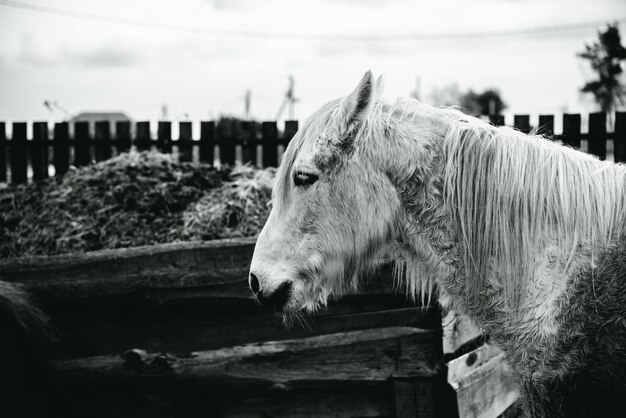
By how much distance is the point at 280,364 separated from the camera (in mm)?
3549

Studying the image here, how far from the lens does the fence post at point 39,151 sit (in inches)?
294

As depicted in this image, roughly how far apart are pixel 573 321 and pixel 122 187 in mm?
4163

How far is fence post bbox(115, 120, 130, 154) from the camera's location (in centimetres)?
723

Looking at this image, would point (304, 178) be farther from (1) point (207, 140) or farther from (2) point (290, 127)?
(1) point (207, 140)

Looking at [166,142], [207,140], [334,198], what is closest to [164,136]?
[166,142]

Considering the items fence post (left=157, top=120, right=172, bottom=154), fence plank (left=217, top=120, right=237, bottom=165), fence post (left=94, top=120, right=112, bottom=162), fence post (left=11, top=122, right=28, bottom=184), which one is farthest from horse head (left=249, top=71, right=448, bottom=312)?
fence post (left=11, top=122, right=28, bottom=184)

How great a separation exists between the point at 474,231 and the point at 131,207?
3503 mm

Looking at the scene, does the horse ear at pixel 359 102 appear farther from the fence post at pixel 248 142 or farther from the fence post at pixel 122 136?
the fence post at pixel 122 136

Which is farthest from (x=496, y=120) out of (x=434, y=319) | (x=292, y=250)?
(x=292, y=250)

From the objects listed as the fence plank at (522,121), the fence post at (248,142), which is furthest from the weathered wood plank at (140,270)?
the fence plank at (522,121)

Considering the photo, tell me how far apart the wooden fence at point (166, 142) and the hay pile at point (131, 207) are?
1225 millimetres

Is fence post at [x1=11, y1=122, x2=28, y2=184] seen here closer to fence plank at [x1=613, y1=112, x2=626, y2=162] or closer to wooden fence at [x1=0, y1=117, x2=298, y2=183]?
wooden fence at [x1=0, y1=117, x2=298, y2=183]

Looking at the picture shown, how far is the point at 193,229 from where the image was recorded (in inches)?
188

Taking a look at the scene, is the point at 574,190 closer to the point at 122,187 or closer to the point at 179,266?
the point at 179,266
